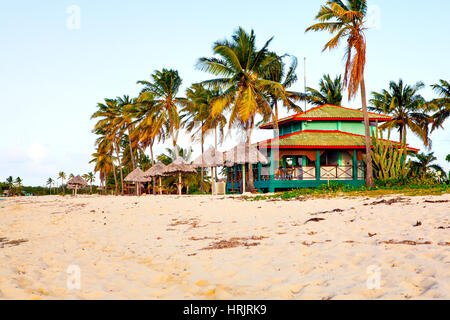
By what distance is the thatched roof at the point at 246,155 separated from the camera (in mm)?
25188

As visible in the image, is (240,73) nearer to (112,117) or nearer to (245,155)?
(245,155)

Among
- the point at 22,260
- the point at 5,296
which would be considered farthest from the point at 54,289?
the point at 22,260

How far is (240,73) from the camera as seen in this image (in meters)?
24.5

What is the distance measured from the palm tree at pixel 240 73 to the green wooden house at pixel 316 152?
6.39ft

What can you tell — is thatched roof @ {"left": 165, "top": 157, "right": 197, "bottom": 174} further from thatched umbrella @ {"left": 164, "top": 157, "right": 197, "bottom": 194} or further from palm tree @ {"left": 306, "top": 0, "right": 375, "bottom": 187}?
palm tree @ {"left": 306, "top": 0, "right": 375, "bottom": 187}

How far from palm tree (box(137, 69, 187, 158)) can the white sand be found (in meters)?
25.2

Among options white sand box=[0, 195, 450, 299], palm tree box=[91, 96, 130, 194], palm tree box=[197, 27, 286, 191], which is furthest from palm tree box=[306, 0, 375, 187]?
palm tree box=[91, 96, 130, 194]

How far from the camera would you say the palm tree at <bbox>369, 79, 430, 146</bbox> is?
3694 centimetres

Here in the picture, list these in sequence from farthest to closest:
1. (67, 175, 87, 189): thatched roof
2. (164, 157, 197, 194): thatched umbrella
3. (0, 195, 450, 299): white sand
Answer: (67, 175, 87, 189): thatched roof < (164, 157, 197, 194): thatched umbrella < (0, 195, 450, 299): white sand

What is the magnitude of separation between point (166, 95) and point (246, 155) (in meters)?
13.9

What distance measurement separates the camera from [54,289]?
4797 mm

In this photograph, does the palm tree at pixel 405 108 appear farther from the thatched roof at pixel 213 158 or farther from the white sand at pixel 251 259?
the white sand at pixel 251 259

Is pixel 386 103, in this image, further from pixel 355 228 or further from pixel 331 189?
pixel 355 228

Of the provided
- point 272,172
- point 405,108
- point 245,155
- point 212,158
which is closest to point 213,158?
point 212,158
